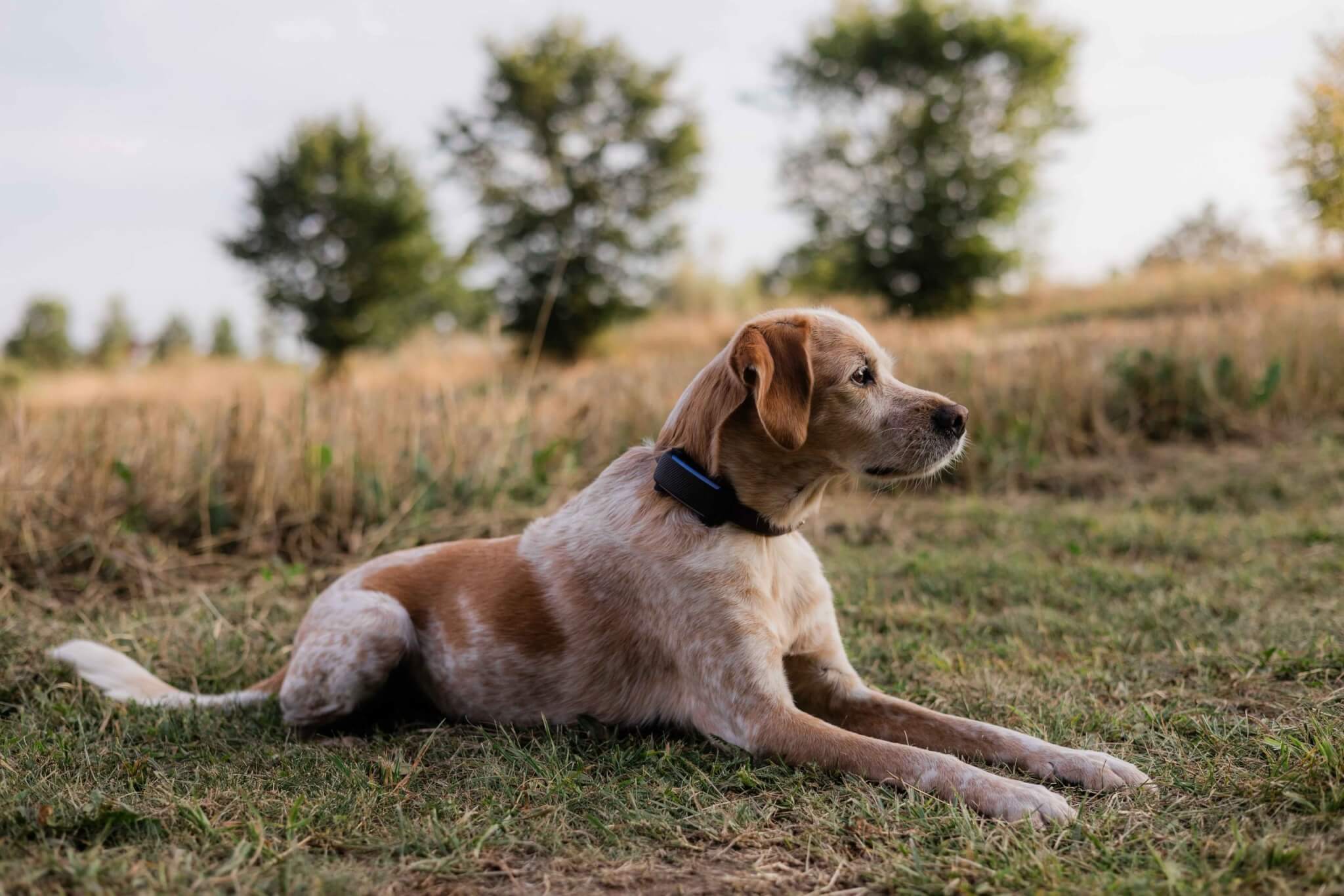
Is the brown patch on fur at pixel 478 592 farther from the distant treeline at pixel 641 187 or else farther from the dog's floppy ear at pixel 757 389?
the distant treeline at pixel 641 187

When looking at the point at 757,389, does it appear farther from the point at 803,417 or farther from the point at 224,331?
the point at 224,331

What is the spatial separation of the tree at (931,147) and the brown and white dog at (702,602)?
2613cm

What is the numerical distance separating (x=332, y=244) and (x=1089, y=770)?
32.3m

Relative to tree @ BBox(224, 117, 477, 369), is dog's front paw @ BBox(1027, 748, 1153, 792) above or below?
below

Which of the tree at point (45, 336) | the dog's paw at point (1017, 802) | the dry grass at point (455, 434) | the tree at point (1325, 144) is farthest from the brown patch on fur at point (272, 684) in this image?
the tree at point (45, 336)

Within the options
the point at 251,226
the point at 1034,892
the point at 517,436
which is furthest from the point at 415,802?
the point at 251,226

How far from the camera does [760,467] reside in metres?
2.96

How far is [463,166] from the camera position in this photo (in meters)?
30.8

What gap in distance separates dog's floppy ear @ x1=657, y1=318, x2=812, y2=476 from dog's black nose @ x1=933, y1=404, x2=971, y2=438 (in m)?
0.43

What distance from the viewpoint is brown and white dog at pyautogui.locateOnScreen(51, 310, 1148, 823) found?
2803mm

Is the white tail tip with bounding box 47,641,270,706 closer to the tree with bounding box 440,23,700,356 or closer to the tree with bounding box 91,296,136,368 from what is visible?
the tree with bounding box 440,23,700,356

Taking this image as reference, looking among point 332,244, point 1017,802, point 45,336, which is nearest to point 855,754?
point 1017,802

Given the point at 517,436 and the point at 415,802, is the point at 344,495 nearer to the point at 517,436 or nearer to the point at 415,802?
the point at 517,436

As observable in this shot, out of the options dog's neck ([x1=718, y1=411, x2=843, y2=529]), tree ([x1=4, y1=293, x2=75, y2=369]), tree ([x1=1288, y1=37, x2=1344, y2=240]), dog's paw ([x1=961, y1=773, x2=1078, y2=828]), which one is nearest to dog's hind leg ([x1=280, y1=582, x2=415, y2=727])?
dog's neck ([x1=718, y1=411, x2=843, y2=529])
